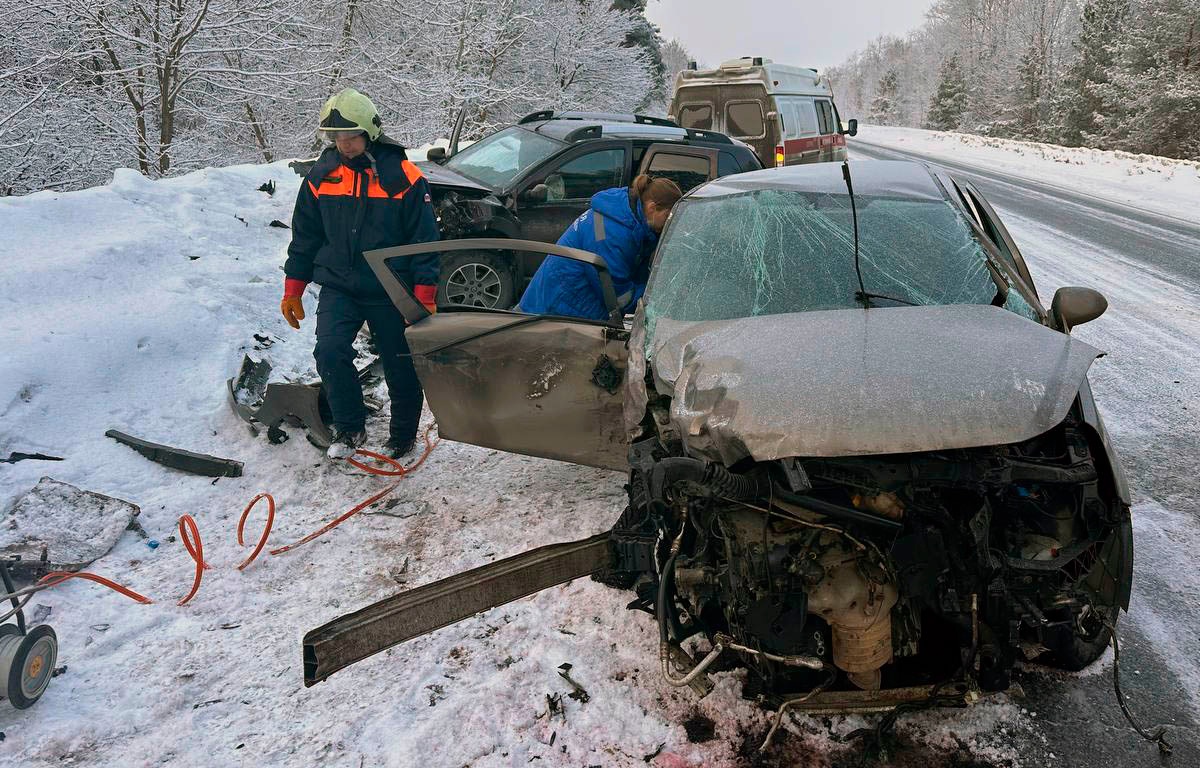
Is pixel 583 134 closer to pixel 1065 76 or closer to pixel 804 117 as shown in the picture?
pixel 804 117

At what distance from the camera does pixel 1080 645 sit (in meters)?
2.44

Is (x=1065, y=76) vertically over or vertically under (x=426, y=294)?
over

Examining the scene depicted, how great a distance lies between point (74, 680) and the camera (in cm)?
267

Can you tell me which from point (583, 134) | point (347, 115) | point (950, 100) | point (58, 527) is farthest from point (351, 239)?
point (950, 100)

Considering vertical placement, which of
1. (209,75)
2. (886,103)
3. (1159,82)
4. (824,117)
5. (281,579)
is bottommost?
(281,579)

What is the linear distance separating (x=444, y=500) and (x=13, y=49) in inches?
458

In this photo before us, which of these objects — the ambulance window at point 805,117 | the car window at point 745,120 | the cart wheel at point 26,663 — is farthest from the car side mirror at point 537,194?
the ambulance window at point 805,117

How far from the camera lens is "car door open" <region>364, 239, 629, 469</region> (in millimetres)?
3172

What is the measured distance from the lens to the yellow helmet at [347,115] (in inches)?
151

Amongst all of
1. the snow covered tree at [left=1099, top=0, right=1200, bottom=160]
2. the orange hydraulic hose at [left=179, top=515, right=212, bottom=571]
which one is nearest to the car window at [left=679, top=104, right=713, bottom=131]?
the orange hydraulic hose at [left=179, top=515, right=212, bottom=571]

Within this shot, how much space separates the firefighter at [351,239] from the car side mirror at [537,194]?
2285 mm

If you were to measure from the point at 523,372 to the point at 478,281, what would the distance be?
306 cm

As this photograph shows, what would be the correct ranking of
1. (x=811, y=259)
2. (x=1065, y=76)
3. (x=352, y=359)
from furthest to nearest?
(x=1065, y=76) < (x=352, y=359) < (x=811, y=259)

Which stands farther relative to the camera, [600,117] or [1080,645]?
[600,117]
